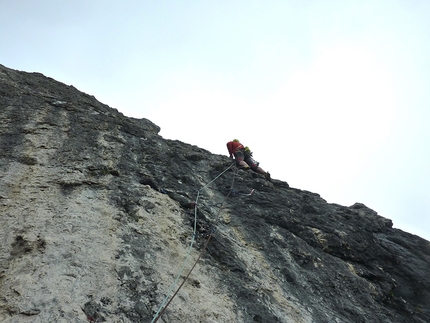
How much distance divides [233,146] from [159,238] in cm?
626

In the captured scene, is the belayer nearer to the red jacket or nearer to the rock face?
the red jacket

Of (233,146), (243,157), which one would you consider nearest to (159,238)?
(243,157)

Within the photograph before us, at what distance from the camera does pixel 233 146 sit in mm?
10898

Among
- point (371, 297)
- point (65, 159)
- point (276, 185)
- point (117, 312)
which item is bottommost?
point (117, 312)

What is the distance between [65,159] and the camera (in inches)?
239

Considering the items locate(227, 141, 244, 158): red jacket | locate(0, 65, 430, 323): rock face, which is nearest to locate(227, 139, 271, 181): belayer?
locate(227, 141, 244, 158): red jacket

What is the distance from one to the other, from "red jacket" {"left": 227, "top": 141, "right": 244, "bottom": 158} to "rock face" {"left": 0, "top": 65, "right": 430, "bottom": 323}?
5.31 feet

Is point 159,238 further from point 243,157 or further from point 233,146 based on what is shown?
point 233,146

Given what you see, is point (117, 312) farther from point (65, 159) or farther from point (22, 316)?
point (65, 159)

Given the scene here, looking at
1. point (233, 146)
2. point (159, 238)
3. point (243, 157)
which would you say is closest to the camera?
point (159, 238)

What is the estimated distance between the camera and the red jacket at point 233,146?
35.1 feet

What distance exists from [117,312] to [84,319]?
0.35 meters

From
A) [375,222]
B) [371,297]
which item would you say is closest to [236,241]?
[371,297]

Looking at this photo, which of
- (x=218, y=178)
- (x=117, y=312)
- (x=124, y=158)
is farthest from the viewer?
(x=218, y=178)
